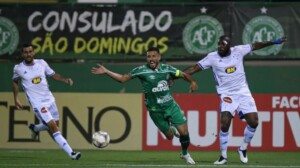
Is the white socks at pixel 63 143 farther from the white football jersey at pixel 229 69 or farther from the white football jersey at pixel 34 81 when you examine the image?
the white football jersey at pixel 229 69

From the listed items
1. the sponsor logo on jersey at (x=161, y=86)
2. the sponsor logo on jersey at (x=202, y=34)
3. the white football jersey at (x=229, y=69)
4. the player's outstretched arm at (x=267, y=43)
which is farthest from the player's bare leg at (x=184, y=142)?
the sponsor logo on jersey at (x=202, y=34)

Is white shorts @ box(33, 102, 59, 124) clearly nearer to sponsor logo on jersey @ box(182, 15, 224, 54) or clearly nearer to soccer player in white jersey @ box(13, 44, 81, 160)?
soccer player in white jersey @ box(13, 44, 81, 160)

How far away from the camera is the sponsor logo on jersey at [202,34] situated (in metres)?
20.7

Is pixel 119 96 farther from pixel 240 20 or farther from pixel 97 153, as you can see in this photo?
pixel 240 20

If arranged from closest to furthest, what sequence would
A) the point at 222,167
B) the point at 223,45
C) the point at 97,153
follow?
the point at 222,167, the point at 223,45, the point at 97,153

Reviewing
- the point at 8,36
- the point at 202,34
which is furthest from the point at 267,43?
the point at 8,36

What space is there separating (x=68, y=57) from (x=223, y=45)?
540 centimetres

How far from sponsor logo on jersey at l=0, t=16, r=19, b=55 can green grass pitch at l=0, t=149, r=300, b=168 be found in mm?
2351

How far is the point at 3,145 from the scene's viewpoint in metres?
20.9

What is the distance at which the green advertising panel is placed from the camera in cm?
2067

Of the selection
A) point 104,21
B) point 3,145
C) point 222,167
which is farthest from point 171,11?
point 222,167

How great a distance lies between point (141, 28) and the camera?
822 inches

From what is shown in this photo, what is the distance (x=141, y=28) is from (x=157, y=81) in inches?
178

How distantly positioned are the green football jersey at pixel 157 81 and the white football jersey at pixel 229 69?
872 mm
